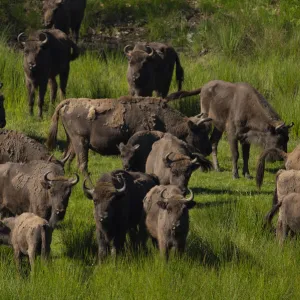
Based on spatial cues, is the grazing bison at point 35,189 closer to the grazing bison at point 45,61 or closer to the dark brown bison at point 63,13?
the grazing bison at point 45,61

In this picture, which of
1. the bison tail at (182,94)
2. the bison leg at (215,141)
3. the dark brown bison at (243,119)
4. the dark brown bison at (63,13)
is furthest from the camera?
the dark brown bison at (63,13)

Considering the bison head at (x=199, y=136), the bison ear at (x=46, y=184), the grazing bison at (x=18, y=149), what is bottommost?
the bison head at (x=199, y=136)

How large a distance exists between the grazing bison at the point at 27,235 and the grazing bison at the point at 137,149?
3.22 m

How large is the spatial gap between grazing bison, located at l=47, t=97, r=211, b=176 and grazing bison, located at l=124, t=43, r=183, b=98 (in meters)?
2.98

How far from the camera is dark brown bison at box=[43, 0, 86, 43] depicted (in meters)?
27.3

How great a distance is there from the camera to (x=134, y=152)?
1739 centimetres

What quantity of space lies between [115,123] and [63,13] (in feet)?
30.9

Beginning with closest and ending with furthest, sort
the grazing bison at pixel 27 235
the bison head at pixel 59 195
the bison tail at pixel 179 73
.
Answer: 1. the grazing bison at pixel 27 235
2. the bison head at pixel 59 195
3. the bison tail at pixel 179 73

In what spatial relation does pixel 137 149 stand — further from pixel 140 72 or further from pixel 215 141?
pixel 140 72

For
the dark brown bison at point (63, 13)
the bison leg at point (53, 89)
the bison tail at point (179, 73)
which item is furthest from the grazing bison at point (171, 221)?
the dark brown bison at point (63, 13)

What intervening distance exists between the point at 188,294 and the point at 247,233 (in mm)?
2581

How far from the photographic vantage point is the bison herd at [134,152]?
14.3 m

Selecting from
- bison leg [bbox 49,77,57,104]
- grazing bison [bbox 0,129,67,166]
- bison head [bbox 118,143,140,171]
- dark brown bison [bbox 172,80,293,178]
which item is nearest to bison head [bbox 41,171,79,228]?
grazing bison [bbox 0,129,67,166]

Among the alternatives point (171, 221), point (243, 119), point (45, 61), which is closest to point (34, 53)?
point (45, 61)
